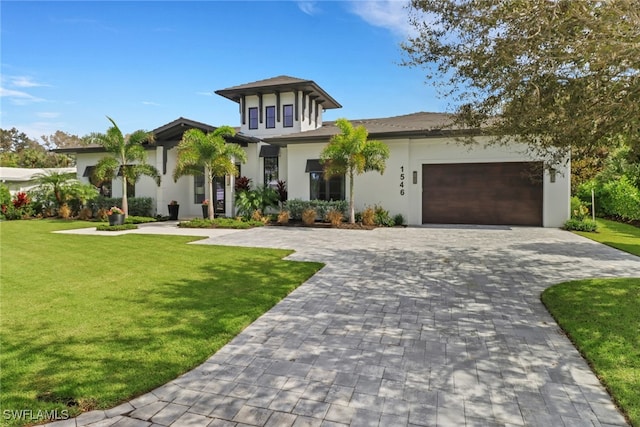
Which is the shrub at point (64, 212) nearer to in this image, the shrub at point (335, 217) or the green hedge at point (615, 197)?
the shrub at point (335, 217)

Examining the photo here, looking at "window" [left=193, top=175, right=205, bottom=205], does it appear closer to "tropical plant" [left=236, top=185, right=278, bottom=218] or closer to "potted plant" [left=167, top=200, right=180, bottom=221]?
"potted plant" [left=167, top=200, right=180, bottom=221]

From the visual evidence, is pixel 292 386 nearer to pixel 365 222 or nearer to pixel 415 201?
pixel 365 222

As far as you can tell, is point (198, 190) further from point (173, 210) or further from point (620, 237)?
point (620, 237)

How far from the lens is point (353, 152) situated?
14883 millimetres

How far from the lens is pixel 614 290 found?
5.83m

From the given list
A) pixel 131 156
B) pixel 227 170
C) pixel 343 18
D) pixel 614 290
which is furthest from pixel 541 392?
pixel 131 156

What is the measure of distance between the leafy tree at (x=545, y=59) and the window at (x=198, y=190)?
17.1 metres

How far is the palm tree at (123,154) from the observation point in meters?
17.8

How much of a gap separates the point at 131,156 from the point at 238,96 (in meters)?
7.07

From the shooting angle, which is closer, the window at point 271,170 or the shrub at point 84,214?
the window at point 271,170

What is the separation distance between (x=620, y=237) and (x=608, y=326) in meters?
10.8

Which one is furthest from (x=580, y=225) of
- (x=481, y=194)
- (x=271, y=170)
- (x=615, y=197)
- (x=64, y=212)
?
(x=64, y=212)

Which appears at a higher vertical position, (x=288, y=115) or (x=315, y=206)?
(x=288, y=115)

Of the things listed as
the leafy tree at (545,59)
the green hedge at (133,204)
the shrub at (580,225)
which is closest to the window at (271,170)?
the green hedge at (133,204)
